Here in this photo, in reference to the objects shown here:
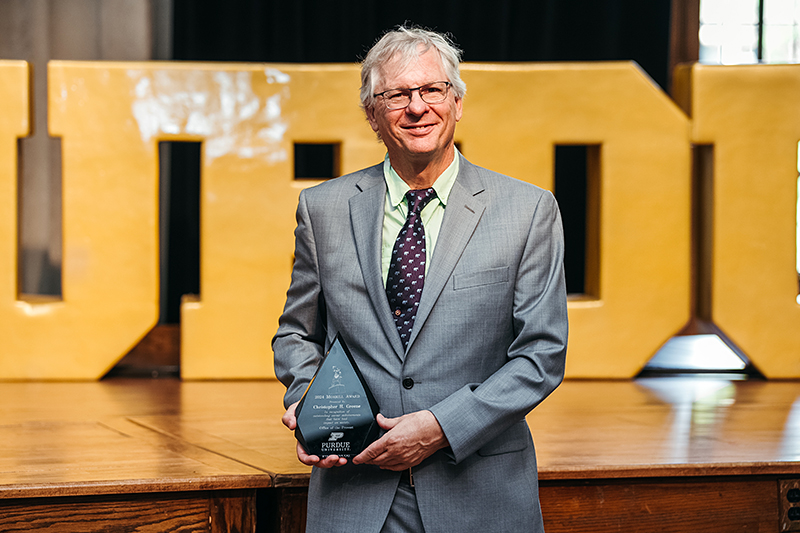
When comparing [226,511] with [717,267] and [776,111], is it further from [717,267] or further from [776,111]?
[776,111]

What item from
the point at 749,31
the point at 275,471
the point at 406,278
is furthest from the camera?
the point at 749,31

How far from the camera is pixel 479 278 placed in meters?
1.46

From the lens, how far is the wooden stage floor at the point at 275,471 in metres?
1.95

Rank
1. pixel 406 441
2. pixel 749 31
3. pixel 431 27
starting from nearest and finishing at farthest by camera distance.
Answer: pixel 406 441 < pixel 431 27 < pixel 749 31

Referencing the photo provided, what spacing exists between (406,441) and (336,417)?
5.0 inches

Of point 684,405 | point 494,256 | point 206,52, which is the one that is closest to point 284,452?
point 494,256

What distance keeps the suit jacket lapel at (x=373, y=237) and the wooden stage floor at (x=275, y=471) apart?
72 cm

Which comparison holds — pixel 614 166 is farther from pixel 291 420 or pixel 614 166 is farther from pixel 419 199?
pixel 291 420

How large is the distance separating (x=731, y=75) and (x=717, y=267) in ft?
2.89

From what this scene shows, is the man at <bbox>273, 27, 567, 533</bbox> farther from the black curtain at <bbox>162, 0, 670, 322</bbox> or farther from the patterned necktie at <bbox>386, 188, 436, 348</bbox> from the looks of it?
the black curtain at <bbox>162, 0, 670, 322</bbox>

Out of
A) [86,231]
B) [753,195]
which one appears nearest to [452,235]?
[86,231]

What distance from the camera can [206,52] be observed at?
4.50 metres

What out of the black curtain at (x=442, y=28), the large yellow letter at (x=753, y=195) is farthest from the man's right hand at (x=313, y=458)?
the black curtain at (x=442, y=28)

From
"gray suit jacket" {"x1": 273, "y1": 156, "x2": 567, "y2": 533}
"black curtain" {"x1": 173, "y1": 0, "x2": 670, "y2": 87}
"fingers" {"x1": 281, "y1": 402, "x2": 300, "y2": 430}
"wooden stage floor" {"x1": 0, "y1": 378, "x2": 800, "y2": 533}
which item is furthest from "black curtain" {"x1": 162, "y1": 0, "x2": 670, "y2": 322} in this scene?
"fingers" {"x1": 281, "y1": 402, "x2": 300, "y2": 430}
